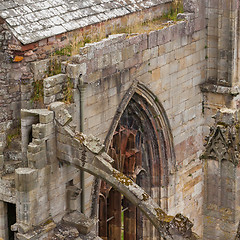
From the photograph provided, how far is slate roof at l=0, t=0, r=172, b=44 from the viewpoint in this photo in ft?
51.9

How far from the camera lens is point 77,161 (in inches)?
612

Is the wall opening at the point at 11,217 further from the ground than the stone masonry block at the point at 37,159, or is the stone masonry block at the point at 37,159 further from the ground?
the stone masonry block at the point at 37,159

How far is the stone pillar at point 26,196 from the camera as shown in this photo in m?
15.2

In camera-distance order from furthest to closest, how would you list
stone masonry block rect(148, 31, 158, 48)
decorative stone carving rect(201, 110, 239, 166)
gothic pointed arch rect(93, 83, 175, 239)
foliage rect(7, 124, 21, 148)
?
gothic pointed arch rect(93, 83, 175, 239) < stone masonry block rect(148, 31, 158, 48) < foliage rect(7, 124, 21, 148) < decorative stone carving rect(201, 110, 239, 166)

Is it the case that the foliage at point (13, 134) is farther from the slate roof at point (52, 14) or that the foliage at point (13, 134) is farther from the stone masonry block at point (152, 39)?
the stone masonry block at point (152, 39)

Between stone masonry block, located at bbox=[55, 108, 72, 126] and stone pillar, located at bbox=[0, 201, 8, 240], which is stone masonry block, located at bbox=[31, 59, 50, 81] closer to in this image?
stone masonry block, located at bbox=[55, 108, 72, 126]

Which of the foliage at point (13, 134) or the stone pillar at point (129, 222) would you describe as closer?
the foliage at point (13, 134)

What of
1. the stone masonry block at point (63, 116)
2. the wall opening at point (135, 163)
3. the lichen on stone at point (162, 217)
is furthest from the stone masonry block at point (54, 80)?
the lichen on stone at point (162, 217)

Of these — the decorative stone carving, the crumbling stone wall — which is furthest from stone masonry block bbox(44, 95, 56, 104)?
the decorative stone carving

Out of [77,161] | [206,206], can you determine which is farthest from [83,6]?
[206,206]

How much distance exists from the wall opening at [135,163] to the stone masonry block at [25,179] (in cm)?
335

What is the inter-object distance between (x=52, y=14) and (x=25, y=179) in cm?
355

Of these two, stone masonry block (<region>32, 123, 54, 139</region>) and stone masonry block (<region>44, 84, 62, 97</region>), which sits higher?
stone masonry block (<region>44, 84, 62, 97</region>)

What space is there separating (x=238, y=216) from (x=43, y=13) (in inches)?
256
